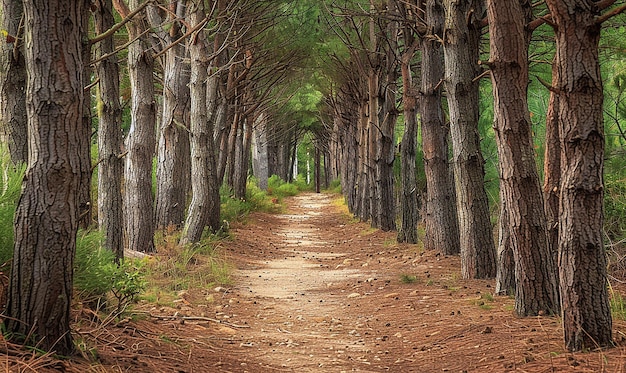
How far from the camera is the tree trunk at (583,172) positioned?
176 inches

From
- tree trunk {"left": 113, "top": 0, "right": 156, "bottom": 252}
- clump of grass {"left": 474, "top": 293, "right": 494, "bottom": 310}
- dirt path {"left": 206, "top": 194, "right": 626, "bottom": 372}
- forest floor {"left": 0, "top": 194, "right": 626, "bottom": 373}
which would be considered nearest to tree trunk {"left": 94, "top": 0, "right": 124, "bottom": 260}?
forest floor {"left": 0, "top": 194, "right": 626, "bottom": 373}

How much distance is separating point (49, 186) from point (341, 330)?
153 inches

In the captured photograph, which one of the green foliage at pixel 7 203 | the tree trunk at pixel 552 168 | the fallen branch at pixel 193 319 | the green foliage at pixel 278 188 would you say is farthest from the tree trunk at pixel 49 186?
the green foliage at pixel 278 188

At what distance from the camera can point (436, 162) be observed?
11.4 meters

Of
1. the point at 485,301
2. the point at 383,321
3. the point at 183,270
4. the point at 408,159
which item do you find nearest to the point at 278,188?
the point at 408,159

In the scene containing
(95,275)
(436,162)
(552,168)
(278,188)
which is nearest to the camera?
(95,275)

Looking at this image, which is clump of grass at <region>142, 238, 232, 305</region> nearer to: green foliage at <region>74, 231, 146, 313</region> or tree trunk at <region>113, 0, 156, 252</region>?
tree trunk at <region>113, 0, 156, 252</region>

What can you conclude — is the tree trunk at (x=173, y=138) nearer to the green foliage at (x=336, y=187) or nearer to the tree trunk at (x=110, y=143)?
the tree trunk at (x=110, y=143)

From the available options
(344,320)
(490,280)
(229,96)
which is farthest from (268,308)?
(229,96)

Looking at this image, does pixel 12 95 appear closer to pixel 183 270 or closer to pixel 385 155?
pixel 183 270

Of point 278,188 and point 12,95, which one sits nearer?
point 12,95

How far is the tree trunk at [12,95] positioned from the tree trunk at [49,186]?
8.36ft

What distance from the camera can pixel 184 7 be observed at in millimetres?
12242

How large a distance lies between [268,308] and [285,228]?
12.8m
